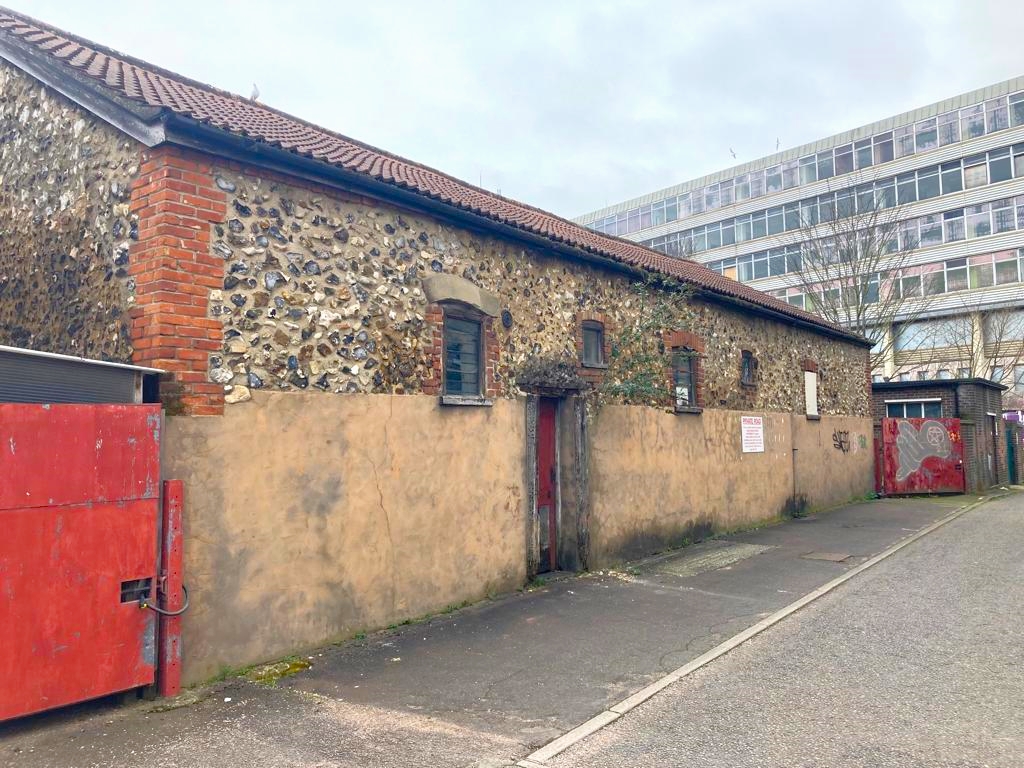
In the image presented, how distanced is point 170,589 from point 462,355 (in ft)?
13.0

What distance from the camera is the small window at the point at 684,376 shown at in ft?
38.4

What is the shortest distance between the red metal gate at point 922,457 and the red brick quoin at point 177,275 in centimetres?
1889

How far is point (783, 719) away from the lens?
15.3 ft

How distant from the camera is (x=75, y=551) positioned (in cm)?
468

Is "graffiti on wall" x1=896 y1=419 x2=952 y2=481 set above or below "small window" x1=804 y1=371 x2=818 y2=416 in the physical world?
below

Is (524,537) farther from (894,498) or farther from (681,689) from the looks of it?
(894,498)

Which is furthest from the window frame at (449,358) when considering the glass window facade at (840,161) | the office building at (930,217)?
the glass window facade at (840,161)

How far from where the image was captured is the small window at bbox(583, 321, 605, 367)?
9.96 meters

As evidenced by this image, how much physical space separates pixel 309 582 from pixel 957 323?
3507 centimetres

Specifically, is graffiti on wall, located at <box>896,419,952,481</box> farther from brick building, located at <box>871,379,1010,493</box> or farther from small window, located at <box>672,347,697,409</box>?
small window, located at <box>672,347,697,409</box>

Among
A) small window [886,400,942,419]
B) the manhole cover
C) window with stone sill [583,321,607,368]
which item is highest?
window with stone sill [583,321,607,368]

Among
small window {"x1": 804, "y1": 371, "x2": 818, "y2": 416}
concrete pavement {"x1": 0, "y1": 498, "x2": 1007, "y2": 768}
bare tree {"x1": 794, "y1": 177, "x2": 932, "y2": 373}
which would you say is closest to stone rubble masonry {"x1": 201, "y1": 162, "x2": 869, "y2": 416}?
concrete pavement {"x1": 0, "y1": 498, "x2": 1007, "y2": 768}

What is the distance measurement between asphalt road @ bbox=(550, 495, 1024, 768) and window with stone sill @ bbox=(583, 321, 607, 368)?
4165 millimetres

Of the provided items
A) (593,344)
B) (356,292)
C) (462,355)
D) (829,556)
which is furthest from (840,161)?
(356,292)
